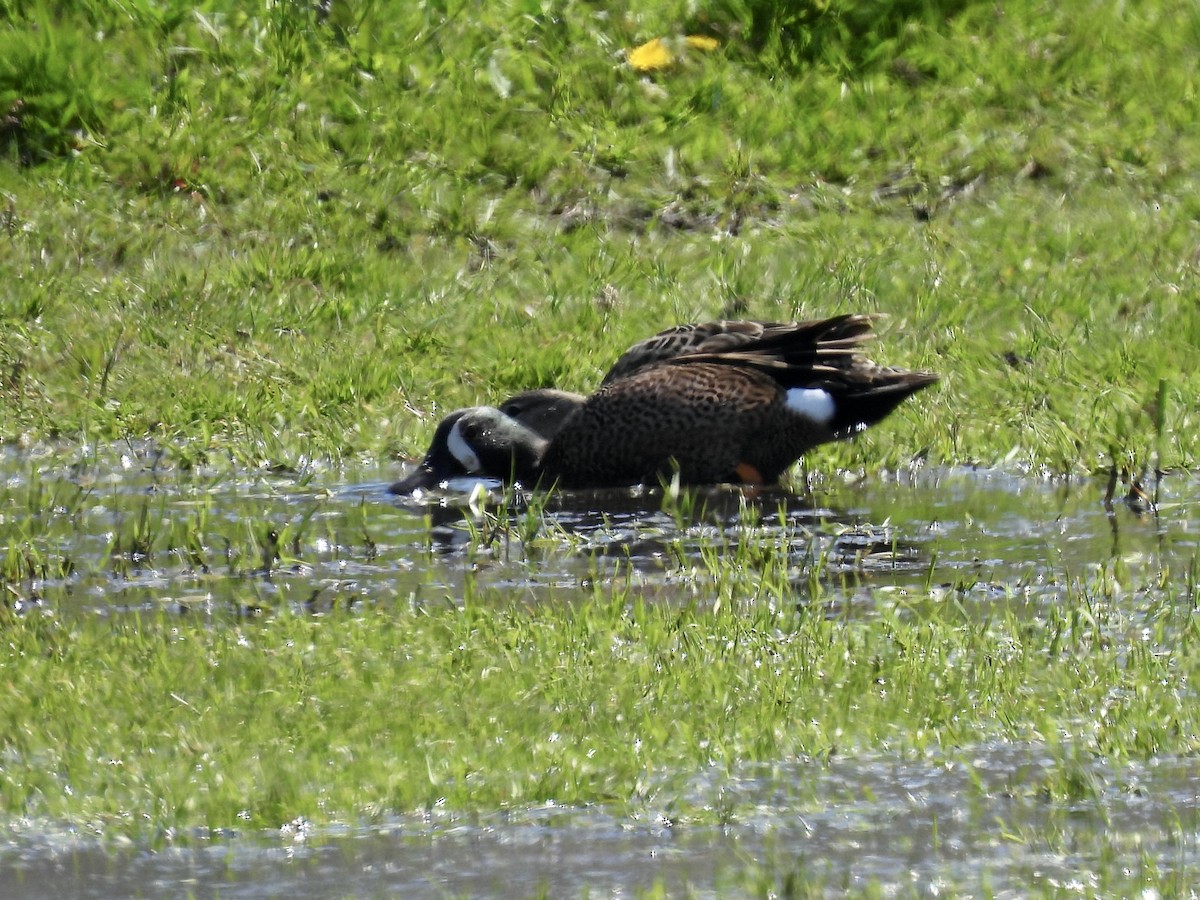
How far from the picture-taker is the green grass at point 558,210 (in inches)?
327

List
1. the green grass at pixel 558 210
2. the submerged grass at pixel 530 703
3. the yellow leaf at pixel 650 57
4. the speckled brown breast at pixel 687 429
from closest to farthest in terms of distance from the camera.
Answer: the submerged grass at pixel 530 703
the speckled brown breast at pixel 687 429
the green grass at pixel 558 210
the yellow leaf at pixel 650 57

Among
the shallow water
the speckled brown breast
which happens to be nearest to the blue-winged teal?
the speckled brown breast

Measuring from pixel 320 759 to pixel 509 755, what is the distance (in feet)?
1.21

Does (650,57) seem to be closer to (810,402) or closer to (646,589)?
(810,402)

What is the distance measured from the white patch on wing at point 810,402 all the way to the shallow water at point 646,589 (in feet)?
1.00

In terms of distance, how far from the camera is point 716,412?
711 centimetres

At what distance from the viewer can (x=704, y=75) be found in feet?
36.9

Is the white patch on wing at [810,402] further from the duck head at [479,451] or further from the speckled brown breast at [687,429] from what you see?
the duck head at [479,451]

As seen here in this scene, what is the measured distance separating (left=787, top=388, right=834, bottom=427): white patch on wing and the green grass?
43 centimetres

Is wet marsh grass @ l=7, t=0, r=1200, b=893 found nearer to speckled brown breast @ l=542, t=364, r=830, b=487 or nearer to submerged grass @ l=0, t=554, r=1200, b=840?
submerged grass @ l=0, t=554, r=1200, b=840

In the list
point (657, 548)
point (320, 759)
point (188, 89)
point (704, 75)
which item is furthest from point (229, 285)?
point (320, 759)

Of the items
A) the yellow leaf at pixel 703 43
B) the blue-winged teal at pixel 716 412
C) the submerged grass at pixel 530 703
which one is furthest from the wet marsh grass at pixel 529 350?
the blue-winged teal at pixel 716 412

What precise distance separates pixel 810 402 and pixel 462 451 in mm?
1288

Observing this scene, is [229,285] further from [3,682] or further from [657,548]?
[3,682]
